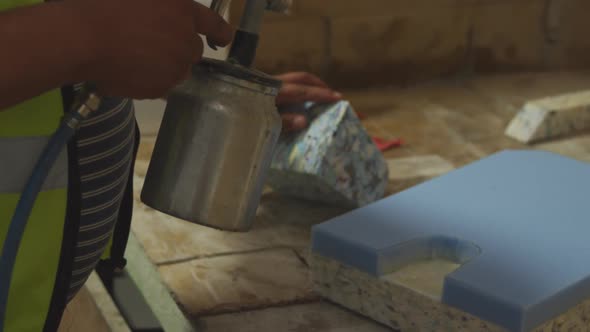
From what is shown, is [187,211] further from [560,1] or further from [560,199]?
[560,1]

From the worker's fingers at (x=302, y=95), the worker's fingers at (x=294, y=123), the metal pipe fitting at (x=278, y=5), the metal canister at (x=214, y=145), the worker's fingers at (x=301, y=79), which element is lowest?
the worker's fingers at (x=294, y=123)

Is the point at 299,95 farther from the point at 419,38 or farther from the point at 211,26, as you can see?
the point at 419,38

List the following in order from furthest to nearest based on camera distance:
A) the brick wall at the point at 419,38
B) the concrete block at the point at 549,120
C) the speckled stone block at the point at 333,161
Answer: the brick wall at the point at 419,38, the concrete block at the point at 549,120, the speckled stone block at the point at 333,161

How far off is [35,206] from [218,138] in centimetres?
18

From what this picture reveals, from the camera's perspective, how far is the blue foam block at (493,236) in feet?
3.28

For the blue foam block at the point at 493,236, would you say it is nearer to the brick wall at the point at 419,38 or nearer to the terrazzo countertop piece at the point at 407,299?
the terrazzo countertop piece at the point at 407,299

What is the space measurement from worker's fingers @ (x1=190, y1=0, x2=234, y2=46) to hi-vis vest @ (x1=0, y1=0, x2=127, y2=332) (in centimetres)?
14

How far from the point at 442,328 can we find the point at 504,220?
0.18 m

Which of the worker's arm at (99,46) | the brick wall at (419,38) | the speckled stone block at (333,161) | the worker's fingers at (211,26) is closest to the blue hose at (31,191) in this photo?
the worker's arm at (99,46)

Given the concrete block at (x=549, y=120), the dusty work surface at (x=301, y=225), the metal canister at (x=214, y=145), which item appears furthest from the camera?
the concrete block at (x=549, y=120)

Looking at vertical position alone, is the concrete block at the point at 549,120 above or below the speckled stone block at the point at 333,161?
above

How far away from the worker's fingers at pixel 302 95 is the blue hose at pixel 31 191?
65 centimetres

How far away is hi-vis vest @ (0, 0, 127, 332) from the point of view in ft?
2.70

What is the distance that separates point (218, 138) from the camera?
88 centimetres
